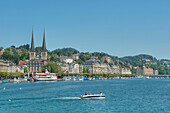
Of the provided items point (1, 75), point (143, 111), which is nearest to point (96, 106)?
point (143, 111)

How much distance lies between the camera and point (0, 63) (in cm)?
17625

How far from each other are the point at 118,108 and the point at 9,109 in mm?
17198

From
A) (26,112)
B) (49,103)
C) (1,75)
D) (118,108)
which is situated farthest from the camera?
(1,75)

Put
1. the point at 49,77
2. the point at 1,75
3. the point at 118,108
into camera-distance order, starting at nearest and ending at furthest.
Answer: the point at 118,108 < the point at 1,75 < the point at 49,77

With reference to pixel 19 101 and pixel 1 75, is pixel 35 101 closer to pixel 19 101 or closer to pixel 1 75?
pixel 19 101

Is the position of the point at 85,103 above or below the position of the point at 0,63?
below

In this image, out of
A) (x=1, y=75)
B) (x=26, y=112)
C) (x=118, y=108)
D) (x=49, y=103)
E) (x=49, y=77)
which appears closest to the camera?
(x=26, y=112)

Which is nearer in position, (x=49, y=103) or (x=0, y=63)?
(x=49, y=103)

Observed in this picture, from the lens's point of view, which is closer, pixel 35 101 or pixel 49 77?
pixel 35 101

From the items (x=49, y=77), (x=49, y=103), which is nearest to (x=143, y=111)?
(x=49, y=103)

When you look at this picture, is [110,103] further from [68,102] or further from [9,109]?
[9,109]

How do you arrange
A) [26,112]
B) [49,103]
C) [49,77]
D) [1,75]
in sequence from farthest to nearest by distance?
[49,77]
[1,75]
[49,103]
[26,112]

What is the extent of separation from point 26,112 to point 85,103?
43.5ft

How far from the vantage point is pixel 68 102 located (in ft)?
201
